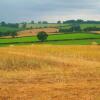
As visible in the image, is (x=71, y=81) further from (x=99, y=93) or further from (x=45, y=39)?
(x=45, y=39)

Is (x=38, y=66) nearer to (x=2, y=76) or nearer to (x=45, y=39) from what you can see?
(x=2, y=76)

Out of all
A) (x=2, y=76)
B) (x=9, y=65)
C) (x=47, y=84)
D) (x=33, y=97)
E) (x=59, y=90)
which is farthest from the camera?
(x=9, y=65)

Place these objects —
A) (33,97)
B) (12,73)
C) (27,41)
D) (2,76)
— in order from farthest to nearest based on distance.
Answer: (27,41) → (12,73) → (2,76) → (33,97)

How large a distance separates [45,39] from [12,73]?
127ft

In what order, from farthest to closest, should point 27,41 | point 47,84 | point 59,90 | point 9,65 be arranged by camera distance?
1. point 27,41
2. point 9,65
3. point 47,84
4. point 59,90

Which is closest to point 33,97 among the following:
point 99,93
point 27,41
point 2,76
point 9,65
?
point 99,93

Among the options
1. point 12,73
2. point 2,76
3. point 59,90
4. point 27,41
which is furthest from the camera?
point 27,41

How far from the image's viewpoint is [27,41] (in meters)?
58.2

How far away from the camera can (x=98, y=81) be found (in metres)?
18.5

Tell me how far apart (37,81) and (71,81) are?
1753 mm

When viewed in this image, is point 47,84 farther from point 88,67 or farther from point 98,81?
point 88,67

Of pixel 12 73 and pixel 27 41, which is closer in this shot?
pixel 12 73

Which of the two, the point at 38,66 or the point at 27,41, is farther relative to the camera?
the point at 27,41

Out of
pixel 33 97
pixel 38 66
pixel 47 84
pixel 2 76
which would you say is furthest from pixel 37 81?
pixel 38 66
